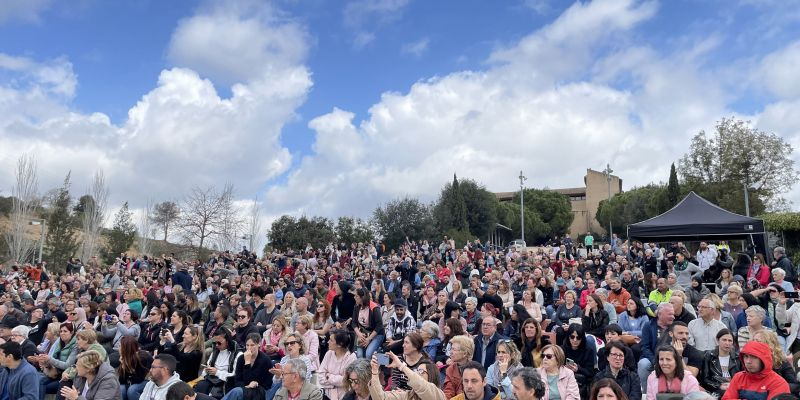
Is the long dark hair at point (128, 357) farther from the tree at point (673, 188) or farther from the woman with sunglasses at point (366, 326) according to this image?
the tree at point (673, 188)

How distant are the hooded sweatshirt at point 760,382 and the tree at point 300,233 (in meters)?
32.8

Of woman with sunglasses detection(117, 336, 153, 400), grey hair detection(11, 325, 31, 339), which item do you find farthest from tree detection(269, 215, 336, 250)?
woman with sunglasses detection(117, 336, 153, 400)

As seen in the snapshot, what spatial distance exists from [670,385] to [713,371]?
49.7 inches

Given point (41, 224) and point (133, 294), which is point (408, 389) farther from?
point (41, 224)

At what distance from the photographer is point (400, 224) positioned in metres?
40.3

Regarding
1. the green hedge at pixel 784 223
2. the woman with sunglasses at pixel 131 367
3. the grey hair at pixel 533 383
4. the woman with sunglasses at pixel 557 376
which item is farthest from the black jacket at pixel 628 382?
the green hedge at pixel 784 223

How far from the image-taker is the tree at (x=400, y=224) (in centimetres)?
4025

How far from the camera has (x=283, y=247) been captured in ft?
123

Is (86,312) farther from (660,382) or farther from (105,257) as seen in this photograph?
(105,257)

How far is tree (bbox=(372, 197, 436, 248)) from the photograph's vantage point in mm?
40250

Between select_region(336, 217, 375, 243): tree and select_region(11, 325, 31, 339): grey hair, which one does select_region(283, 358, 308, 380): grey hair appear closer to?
select_region(11, 325, 31, 339): grey hair

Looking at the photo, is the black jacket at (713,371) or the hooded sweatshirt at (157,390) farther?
the black jacket at (713,371)

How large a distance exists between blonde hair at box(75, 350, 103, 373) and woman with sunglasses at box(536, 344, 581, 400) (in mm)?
4558

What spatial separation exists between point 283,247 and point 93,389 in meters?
31.6
